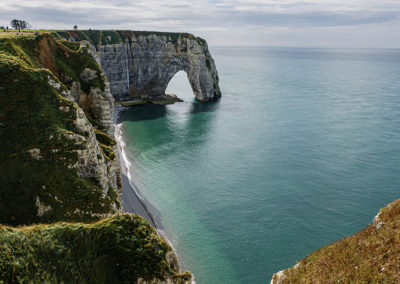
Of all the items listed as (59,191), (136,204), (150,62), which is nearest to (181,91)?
(150,62)

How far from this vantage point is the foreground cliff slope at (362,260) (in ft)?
53.3

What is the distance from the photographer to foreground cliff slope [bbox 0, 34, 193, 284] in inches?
722

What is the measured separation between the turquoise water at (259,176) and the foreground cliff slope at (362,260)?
19087mm

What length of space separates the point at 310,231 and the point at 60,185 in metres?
39.0

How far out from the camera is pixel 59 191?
2859cm

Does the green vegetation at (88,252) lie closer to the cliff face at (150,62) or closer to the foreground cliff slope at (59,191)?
the foreground cliff slope at (59,191)

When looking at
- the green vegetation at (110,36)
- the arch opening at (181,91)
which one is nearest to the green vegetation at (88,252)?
the green vegetation at (110,36)

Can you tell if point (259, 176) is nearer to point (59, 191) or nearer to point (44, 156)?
point (59, 191)

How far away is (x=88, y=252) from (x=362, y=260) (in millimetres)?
18942

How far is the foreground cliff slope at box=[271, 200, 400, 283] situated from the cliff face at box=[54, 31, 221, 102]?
371 feet

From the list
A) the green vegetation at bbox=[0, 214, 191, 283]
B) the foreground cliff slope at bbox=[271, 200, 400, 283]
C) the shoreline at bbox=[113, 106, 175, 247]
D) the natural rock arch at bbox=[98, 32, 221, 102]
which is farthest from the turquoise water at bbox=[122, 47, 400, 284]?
the green vegetation at bbox=[0, 214, 191, 283]

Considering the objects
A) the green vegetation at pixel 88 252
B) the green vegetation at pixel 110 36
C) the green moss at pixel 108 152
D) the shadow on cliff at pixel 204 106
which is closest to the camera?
the green vegetation at pixel 88 252

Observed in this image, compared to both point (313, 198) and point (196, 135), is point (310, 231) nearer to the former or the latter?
point (313, 198)

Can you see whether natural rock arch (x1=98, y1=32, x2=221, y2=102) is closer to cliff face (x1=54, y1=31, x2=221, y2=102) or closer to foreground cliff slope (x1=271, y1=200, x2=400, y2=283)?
cliff face (x1=54, y1=31, x2=221, y2=102)
